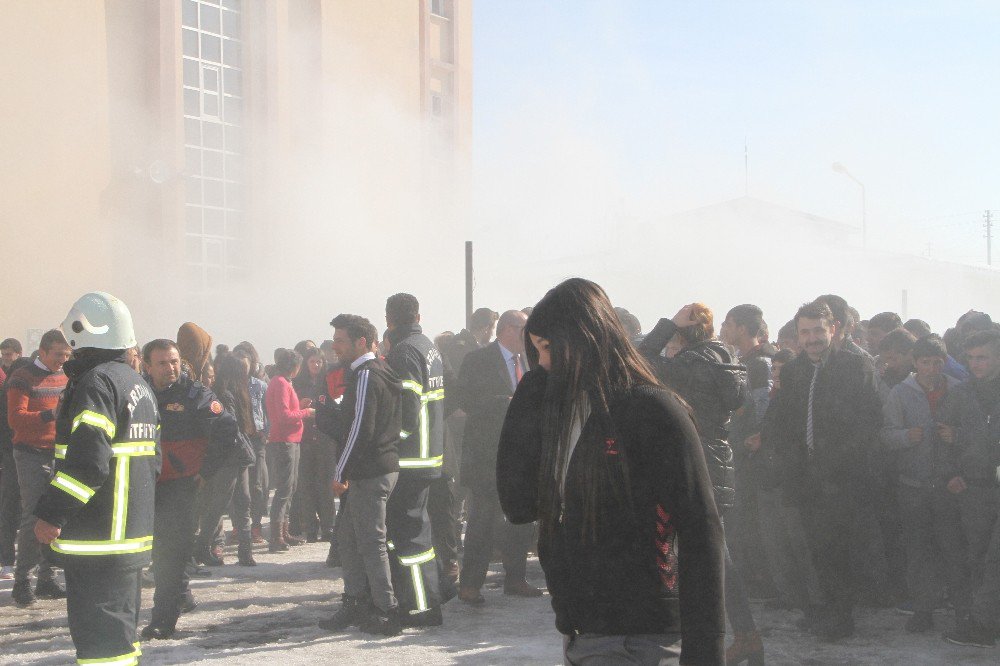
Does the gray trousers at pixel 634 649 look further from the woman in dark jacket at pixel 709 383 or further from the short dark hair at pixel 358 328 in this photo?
the short dark hair at pixel 358 328

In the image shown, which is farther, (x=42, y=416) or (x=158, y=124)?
Result: (x=158, y=124)

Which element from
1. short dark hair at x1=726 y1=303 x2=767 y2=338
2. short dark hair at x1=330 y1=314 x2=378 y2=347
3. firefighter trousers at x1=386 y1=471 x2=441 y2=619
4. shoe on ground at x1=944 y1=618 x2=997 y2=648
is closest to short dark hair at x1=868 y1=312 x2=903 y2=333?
short dark hair at x1=726 y1=303 x2=767 y2=338

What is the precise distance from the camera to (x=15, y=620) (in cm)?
687

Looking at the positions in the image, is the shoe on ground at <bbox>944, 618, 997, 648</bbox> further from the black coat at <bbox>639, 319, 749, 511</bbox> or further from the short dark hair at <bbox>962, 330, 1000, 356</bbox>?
the black coat at <bbox>639, 319, 749, 511</bbox>

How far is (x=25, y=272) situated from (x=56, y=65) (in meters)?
3.55

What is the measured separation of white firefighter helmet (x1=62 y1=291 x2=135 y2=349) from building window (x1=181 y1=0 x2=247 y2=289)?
50.7ft

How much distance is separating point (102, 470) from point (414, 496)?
2.81 meters

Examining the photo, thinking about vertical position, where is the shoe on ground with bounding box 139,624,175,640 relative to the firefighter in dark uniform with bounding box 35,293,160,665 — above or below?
below

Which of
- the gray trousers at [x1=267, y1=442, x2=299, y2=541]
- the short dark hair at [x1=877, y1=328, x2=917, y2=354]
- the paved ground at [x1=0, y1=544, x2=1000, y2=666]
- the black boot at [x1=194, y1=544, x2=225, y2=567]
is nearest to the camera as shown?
the paved ground at [x1=0, y1=544, x2=1000, y2=666]

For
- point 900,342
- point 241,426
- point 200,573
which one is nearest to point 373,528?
point 241,426

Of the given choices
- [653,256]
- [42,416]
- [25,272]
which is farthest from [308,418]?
[653,256]

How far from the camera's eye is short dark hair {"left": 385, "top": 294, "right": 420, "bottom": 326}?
6930 mm

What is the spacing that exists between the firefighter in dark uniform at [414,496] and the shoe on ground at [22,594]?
270 centimetres

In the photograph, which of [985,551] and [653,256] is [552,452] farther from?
[653,256]
